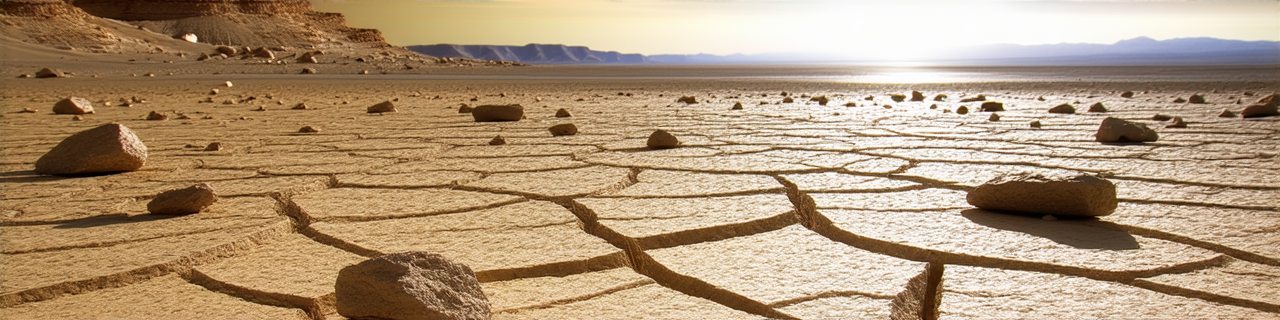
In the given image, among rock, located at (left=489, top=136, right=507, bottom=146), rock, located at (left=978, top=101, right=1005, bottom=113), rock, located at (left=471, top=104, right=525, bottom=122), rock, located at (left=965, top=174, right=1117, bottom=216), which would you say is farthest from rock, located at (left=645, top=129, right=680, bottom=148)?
rock, located at (left=978, top=101, right=1005, bottom=113)

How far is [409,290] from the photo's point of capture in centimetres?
106

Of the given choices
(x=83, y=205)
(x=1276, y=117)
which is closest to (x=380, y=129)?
(x=83, y=205)

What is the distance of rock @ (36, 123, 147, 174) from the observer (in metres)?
2.50

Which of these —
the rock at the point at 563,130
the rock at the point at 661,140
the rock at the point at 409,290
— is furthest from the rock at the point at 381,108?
the rock at the point at 409,290

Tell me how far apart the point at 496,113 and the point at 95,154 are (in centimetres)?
247

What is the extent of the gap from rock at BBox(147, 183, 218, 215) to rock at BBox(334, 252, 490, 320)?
1.00 m

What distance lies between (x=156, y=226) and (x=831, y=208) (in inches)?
59.7

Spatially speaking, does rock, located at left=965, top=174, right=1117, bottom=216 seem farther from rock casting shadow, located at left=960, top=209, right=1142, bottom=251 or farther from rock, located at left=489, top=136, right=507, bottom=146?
rock, located at left=489, top=136, right=507, bottom=146

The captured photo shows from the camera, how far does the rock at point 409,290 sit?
1.06 meters

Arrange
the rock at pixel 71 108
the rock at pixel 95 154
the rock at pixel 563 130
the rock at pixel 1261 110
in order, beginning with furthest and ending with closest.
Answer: the rock at pixel 71 108 → the rock at pixel 1261 110 → the rock at pixel 563 130 → the rock at pixel 95 154

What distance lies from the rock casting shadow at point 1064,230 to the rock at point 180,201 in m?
1.76

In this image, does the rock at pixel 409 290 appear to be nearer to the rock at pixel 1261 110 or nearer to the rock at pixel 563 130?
the rock at pixel 563 130

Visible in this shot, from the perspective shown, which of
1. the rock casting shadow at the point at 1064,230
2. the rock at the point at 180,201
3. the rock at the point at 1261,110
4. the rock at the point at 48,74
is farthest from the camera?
the rock at the point at 48,74

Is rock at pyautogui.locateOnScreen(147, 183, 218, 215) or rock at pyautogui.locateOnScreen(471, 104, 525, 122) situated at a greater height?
rock at pyautogui.locateOnScreen(147, 183, 218, 215)
